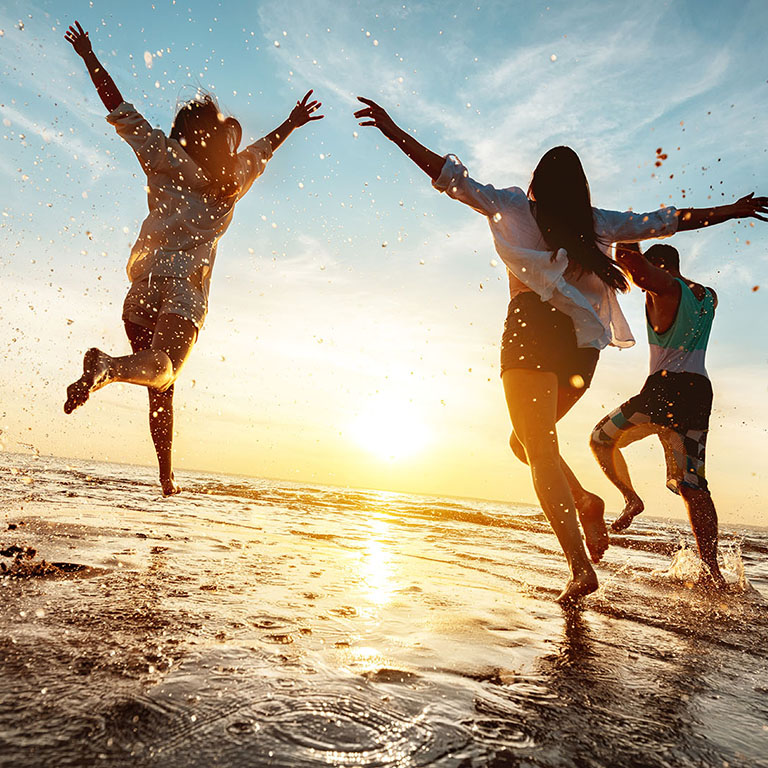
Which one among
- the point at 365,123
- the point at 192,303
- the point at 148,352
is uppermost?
the point at 365,123

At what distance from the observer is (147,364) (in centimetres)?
306

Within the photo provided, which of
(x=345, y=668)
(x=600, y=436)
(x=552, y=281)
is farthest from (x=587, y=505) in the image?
(x=345, y=668)

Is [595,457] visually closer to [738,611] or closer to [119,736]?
[738,611]

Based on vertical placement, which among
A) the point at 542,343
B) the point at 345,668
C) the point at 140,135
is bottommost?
the point at 345,668

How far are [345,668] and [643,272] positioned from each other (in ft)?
11.3

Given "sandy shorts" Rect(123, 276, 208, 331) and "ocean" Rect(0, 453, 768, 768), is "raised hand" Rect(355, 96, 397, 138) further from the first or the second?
"ocean" Rect(0, 453, 768, 768)

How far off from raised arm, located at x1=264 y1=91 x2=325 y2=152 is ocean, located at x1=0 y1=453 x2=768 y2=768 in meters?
2.82

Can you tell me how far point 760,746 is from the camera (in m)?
1.35

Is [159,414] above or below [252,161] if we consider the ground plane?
below

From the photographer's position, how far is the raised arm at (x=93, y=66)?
339 centimetres

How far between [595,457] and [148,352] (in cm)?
343

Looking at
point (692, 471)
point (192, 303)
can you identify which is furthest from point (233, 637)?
point (692, 471)

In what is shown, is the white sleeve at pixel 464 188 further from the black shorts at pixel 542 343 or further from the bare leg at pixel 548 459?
the bare leg at pixel 548 459

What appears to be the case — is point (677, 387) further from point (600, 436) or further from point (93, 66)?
point (93, 66)
